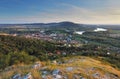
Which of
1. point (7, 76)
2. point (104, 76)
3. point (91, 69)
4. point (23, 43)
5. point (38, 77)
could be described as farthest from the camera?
point (23, 43)

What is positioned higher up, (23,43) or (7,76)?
(7,76)

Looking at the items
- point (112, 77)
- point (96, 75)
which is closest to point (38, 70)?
point (96, 75)

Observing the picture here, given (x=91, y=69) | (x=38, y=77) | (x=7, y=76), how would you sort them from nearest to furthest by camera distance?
(x=38, y=77)
(x=7, y=76)
(x=91, y=69)

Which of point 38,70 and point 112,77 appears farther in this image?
point 112,77

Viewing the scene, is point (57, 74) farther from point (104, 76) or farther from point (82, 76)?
point (104, 76)

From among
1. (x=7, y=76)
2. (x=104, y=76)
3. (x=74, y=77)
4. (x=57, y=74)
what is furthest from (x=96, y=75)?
(x=7, y=76)

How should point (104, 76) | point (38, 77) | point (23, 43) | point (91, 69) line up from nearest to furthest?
point (38, 77) < point (104, 76) < point (91, 69) < point (23, 43)

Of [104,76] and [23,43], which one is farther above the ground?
[104,76]

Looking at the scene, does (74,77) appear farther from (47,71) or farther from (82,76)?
(47,71)

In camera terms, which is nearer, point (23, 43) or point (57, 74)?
point (57, 74)
